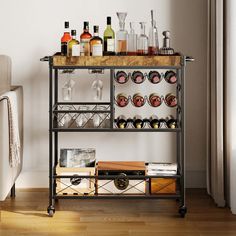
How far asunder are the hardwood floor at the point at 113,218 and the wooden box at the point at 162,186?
0.39 feet

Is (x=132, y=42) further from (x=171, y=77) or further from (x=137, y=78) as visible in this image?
(x=171, y=77)

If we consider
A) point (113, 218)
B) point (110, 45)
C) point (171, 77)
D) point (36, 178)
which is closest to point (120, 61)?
point (110, 45)

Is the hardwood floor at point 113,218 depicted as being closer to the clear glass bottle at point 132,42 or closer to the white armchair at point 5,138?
the white armchair at point 5,138

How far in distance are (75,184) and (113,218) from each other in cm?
37

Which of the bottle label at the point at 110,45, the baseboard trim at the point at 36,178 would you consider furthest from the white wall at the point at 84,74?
the bottle label at the point at 110,45

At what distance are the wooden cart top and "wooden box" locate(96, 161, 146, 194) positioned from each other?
2.26 ft

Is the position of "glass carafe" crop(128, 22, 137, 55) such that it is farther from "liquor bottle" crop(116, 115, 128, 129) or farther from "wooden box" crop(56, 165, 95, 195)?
"wooden box" crop(56, 165, 95, 195)

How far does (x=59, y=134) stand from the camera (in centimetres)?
480

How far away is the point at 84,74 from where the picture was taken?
15.6ft

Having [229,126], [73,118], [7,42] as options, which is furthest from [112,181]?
[7,42]

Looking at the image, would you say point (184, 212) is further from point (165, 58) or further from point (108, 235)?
point (165, 58)

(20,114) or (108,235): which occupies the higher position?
(20,114)

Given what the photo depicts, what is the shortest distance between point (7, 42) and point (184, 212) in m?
1.76

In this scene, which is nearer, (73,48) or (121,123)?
(73,48)
